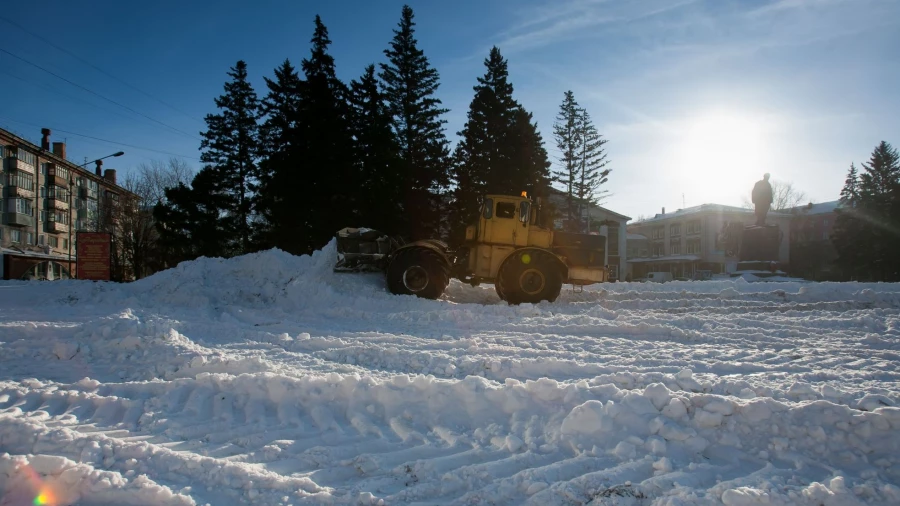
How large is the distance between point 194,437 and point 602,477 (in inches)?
123

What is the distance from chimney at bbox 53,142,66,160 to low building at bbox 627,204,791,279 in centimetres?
6356

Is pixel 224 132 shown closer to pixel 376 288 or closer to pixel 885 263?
pixel 376 288

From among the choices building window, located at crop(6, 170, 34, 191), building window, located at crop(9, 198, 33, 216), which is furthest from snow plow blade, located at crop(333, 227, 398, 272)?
building window, located at crop(6, 170, 34, 191)

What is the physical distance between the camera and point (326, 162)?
1002 inches

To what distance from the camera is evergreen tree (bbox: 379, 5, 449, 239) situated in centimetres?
2783

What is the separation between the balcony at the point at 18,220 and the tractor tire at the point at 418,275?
52.4 metres

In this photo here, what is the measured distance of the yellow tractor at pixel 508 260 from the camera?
12.1 m

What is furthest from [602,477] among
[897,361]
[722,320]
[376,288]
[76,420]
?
[376,288]

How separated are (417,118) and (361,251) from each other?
19.0 m

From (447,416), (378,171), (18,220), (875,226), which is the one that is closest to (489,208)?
(447,416)

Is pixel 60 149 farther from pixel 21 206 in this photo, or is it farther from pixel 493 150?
pixel 493 150

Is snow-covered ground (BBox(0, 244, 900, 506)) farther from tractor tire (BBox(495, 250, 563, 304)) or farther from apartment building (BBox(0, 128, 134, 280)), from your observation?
apartment building (BBox(0, 128, 134, 280))

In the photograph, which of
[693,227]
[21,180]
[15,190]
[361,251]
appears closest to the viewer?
[361,251]

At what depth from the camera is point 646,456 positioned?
3531 mm
